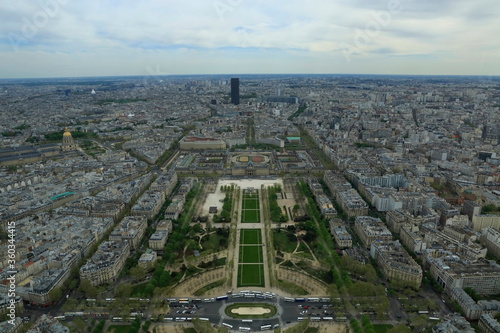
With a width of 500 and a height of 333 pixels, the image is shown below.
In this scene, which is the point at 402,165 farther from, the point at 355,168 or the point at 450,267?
the point at 450,267

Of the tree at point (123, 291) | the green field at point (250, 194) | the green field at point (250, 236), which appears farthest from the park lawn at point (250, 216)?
the tree at point (123, 291)

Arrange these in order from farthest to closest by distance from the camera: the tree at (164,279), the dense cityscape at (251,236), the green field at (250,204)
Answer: the green field at (250,204) < the tree at (164,279) < the dense cityscape at (251,236)

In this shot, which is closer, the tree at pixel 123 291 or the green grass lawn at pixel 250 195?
the tree at pixel 123 291

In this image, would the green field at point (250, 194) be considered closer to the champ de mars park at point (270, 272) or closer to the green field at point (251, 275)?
the champ de mars park at point (270, 272)

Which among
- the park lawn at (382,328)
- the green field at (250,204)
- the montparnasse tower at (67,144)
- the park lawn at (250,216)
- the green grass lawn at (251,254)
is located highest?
the montparnasse tower at (67,144)

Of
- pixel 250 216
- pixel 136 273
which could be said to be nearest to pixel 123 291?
pixel 136 273

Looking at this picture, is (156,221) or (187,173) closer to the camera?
(156,221)

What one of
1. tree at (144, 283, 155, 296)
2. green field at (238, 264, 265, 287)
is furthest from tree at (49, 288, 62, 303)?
green field at (238, 264, 265, 287)

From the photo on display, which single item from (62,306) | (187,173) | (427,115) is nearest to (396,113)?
(427,115)

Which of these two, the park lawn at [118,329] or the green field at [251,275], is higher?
the green field at [251,275]
